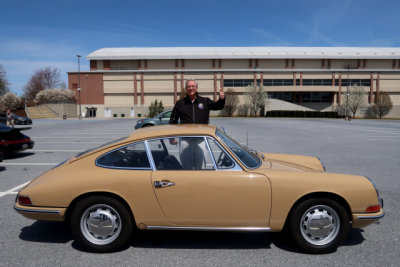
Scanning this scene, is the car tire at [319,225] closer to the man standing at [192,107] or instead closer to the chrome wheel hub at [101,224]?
the chrome wheel hub at [101,224]

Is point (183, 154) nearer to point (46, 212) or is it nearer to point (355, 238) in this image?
point (46, 212)

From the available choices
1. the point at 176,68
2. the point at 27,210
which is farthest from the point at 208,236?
the point at 176,68

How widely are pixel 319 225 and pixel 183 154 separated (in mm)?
1655

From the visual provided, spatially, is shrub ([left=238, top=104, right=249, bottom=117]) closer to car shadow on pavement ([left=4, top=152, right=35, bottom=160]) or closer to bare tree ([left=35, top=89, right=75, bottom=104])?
bare tree ([left=35, top=89, right=75, bottom=104])

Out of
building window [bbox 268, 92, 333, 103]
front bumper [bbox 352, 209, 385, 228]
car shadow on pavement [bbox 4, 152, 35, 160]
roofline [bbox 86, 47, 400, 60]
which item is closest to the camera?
front bumper [bbox 352, 209, 385, 228]

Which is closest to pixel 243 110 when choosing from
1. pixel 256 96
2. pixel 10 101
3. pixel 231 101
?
pixel 231 101

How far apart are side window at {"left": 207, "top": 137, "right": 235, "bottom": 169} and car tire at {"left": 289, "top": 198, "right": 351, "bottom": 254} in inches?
33.0

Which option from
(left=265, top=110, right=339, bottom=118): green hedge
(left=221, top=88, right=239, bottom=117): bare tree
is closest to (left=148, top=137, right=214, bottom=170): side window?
(left=265, top=110, right=339, bottom=118): green hedge

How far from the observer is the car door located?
2.86 meters

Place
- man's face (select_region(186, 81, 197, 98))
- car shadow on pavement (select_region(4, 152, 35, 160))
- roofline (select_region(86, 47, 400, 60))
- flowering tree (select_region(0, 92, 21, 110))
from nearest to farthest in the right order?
1. man's face (select_region(186, 81, 197, 98))
2. car shadow on pavement (select_region(4, 152, 35, 160))
3. flowering tree (select_region(0, 92, 21, 110))
4. roofline (select_region(86, 47, 400, 60))

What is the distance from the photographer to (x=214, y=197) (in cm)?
288

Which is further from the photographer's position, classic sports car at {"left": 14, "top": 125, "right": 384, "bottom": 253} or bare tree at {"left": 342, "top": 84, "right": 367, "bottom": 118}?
bare tree at {"left": 342, "top": 84, "right": 367, "bottom": 118}

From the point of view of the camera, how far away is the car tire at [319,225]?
286 cm

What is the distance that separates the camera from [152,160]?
3.06m
